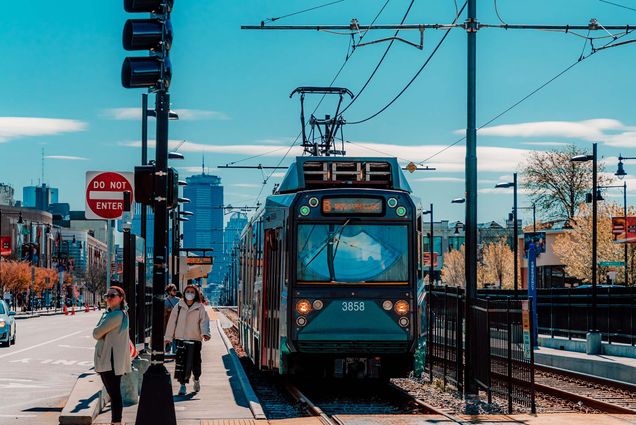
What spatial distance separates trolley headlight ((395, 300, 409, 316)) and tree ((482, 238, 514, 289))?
77431 millimetres

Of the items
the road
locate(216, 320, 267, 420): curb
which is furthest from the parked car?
locate(216, 320, 267, 420): curb

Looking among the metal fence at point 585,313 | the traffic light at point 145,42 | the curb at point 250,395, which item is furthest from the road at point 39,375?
the metal fence at point 585,313

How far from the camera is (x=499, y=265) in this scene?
98.5 metres

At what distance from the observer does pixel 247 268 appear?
84.4 ft

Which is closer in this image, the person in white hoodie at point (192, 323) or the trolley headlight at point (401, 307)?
the trolley headlight at point (401, 307)

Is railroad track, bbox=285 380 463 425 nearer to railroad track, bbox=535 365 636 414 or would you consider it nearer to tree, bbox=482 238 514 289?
railroad track, bbox=535 365 636 414

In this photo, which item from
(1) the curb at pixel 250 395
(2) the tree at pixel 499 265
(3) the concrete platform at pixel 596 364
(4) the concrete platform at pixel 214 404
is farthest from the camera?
(2) the tree at pixel 499 265

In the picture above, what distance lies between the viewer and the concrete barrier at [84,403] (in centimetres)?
1441

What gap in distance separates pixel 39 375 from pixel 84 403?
30.1 feet

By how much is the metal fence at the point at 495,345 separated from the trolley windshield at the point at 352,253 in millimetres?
1615

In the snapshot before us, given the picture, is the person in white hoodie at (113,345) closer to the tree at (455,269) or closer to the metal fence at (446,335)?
the metal fence at (446,335)

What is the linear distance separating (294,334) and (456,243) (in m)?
147

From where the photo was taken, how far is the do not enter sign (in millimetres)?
17891

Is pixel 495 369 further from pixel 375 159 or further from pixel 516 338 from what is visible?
pixel 375 159
